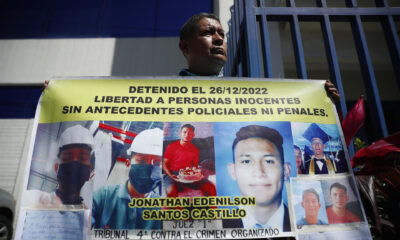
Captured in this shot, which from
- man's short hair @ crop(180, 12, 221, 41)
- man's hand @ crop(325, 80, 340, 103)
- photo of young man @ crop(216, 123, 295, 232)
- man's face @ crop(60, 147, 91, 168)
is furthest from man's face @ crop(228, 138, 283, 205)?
man's short hair @ crop(180, 12, 221, 41)

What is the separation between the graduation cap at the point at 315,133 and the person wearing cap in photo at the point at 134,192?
61 cm

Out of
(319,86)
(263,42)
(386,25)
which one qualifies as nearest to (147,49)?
(263,42)

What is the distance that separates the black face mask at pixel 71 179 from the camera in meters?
0.93

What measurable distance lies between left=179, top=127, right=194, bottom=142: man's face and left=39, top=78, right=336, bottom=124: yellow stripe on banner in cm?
5

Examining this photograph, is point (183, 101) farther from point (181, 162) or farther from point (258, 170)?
point (258, 170)

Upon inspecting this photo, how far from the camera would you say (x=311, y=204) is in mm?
940

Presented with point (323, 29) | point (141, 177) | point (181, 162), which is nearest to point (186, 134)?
point (181, 162)

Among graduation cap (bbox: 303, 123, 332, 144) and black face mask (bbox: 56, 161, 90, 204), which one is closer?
black face mask (bbox: 56, 161, 90, 204)

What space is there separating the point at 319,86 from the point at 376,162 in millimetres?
422

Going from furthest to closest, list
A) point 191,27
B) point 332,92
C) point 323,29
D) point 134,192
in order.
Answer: point 323,29 < point 191,27 < point 332,92 < point 134,192

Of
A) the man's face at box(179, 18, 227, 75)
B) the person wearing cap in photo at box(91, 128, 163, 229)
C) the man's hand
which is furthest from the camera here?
the man's face at box(179, 18, 227, 75)

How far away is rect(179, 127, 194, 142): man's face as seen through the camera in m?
0.99

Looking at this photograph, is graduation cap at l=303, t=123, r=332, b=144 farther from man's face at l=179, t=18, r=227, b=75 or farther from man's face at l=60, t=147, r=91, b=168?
man's face at l=60, t=147, r=91, b=168

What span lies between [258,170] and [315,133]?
1.02 feet
